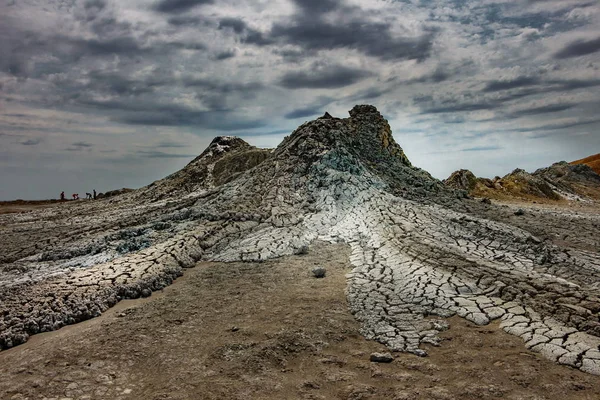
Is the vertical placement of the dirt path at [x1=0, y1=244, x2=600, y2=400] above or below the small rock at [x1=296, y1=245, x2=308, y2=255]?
below

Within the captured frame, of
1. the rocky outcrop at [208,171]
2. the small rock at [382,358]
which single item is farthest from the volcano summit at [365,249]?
the rocky outcrop at [208,171]

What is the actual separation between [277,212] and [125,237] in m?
5.31

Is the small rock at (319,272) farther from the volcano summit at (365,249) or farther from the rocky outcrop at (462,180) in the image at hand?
the rocky outcrop at (462,180)

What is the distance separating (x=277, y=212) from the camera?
1403 centimetres

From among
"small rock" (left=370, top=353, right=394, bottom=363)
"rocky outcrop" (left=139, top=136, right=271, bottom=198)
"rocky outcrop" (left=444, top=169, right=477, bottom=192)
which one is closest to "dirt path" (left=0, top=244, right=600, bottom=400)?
"small rock" (left=370, top=353, right=394, bottom=363)

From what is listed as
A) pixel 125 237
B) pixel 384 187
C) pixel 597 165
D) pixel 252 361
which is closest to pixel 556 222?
pixel 384 187

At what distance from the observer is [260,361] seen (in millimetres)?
6043

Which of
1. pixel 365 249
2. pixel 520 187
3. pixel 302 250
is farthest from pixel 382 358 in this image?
pixel 520 187

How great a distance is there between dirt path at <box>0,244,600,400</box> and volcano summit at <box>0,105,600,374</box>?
1.59ft

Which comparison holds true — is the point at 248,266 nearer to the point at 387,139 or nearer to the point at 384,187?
the point at 384,187

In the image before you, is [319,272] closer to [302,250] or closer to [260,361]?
[302,250]

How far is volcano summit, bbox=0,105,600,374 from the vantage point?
7055mm

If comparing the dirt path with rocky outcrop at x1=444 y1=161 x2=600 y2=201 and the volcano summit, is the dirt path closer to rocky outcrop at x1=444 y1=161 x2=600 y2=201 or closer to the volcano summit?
the volcano summit

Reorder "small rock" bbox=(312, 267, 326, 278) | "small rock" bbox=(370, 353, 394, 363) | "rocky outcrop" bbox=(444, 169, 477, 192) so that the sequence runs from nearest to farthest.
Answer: "small rock" bbox=(370, 353, 394, 363)
"small rock" bbox=(312, 267, 326, 278)
"rocky outcrop" bbox=(444, 169, 477, 192)
